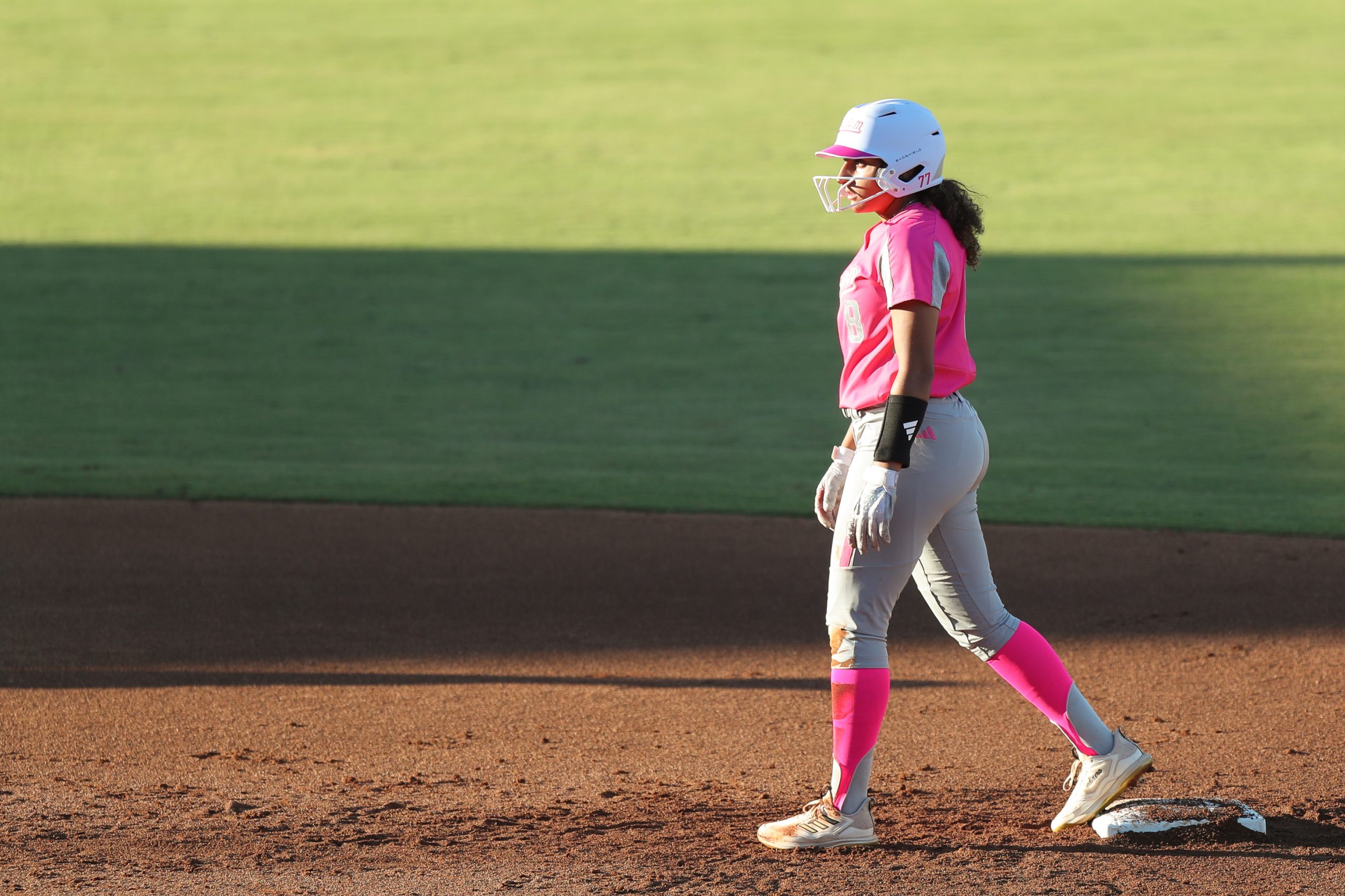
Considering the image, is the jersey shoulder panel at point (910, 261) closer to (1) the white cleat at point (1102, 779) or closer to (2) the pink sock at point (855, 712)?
(2) the pink sock at point (855, 712)

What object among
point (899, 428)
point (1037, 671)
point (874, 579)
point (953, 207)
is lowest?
point (1037, 671)

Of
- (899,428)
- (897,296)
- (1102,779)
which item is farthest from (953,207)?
(1102,779)

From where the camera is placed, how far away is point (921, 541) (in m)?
3.95

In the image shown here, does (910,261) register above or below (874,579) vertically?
above

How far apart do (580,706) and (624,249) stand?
12.1 metres

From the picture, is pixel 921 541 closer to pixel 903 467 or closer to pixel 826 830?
pixel 903 467

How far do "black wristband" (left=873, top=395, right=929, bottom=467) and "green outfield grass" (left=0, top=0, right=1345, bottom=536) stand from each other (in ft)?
16.0

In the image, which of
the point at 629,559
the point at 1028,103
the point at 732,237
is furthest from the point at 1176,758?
the point at 1028,103

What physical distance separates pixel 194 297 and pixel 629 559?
879 centimetres

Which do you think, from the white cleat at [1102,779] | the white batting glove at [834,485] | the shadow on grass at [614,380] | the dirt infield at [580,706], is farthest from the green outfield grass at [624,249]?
the white batting glove at [834,485]

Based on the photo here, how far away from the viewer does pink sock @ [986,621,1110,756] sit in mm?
4127

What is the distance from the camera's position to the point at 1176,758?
4.97m

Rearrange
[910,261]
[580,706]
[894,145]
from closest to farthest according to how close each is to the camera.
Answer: [910,261] → [894,145] → [580,706]

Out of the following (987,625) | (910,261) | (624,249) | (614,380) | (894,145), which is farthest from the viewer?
(624,249)
